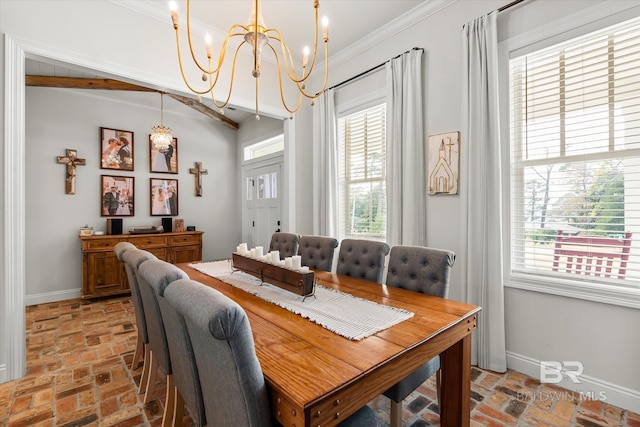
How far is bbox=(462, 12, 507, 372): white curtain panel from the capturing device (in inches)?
92.4

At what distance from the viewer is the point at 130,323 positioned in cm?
333

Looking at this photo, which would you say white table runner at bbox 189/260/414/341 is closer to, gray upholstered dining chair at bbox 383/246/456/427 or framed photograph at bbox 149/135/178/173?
gray upholstered dining chair at bbox 383/246/456/427

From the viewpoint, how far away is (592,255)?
2061 millimetres

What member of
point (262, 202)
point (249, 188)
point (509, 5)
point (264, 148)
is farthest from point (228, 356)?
point (249, 188)

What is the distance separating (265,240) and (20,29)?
3.91 m

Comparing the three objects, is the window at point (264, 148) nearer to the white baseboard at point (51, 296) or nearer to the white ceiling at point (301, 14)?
the white ceiling at point (301, 14)

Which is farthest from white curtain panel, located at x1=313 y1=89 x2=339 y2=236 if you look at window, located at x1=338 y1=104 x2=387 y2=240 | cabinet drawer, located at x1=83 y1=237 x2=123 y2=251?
cabinet drawer, located at x1=83 y1=237 x2=123 y2=251

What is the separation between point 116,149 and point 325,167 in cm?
334

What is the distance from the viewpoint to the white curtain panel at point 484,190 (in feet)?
7.70

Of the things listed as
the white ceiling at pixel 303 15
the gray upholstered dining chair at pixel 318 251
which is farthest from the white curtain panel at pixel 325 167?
the gray upholstered dining chair at pixel 318 251

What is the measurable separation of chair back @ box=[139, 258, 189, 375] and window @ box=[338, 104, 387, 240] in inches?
95.0

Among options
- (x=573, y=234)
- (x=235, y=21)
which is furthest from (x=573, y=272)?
(x=235, y=21)

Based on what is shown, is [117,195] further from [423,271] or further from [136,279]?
[423,271]

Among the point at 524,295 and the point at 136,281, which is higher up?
the point at 136,281
